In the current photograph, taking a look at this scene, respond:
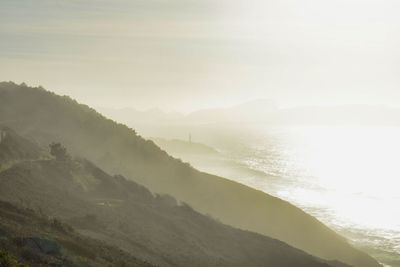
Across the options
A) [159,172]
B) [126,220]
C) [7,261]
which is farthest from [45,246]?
[159,172]

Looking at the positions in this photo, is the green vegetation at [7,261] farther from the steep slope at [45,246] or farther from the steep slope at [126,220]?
the steep slope at [126,220]

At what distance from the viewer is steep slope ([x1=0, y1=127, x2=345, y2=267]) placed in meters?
42.9

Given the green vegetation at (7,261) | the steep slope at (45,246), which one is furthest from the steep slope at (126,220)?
the green vegetation at (7,261)

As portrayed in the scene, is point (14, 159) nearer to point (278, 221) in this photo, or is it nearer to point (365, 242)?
point (278, 221)

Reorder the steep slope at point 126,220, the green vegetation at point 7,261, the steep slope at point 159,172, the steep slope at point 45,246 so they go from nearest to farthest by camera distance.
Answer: the green vegetation at point 7,261 → the steep slope at point 45,246 → the steep slope at point 126,220 → the steep slope at point 159,172

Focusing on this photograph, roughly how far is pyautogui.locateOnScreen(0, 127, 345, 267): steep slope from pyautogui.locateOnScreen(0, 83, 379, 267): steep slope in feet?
55.9

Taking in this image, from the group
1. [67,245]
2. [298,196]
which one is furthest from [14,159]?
[298,196]

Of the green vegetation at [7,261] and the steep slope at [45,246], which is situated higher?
the green vegetation at [7,261]

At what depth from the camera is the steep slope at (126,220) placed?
42.9m

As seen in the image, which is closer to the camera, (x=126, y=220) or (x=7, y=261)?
(x=7, y=261)

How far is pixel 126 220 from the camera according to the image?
5094 centimetres

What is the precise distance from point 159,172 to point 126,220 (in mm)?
43784

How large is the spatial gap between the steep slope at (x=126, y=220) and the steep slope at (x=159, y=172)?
17047mm

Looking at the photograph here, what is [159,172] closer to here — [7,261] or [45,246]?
[45,246]
